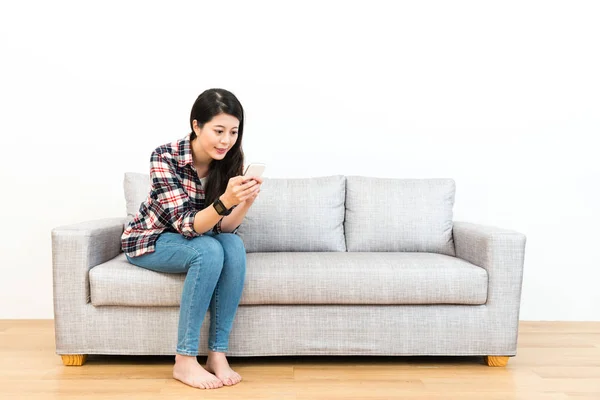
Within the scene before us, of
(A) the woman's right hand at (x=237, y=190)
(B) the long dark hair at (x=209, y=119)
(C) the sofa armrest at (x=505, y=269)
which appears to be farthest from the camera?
(C) the sofa armrest at (x=505, y=269)

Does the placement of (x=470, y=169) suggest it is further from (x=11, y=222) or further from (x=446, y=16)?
(x=11, y=222)

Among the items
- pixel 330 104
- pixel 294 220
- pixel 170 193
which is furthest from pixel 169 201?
pixel 330 104

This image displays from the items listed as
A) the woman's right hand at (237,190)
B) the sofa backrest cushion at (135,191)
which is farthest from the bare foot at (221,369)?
the sofa backrest cushion at (135,191)

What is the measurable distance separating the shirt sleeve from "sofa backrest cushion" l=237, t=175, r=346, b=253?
0.59 metres

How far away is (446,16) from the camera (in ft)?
10.7

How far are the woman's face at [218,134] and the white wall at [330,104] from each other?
1.03 m

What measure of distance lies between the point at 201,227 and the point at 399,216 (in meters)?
1.09

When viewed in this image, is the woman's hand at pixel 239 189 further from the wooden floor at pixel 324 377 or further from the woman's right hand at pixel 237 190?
the wooden floor at pixel 324 377

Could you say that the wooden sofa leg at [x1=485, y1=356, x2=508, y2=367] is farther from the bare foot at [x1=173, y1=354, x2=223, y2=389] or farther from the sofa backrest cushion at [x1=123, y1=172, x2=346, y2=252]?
the bare foot at [x1=173, y1=354, x2=223, y2=389]

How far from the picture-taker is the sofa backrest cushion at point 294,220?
2811 millimetres

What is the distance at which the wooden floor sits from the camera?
6.82ft

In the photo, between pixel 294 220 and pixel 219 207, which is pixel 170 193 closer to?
pixel 219 207

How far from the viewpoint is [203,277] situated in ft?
7.10

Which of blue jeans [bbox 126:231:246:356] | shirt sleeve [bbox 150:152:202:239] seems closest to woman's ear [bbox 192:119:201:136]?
shirt sleeve [bbox 150:152:202:239]
